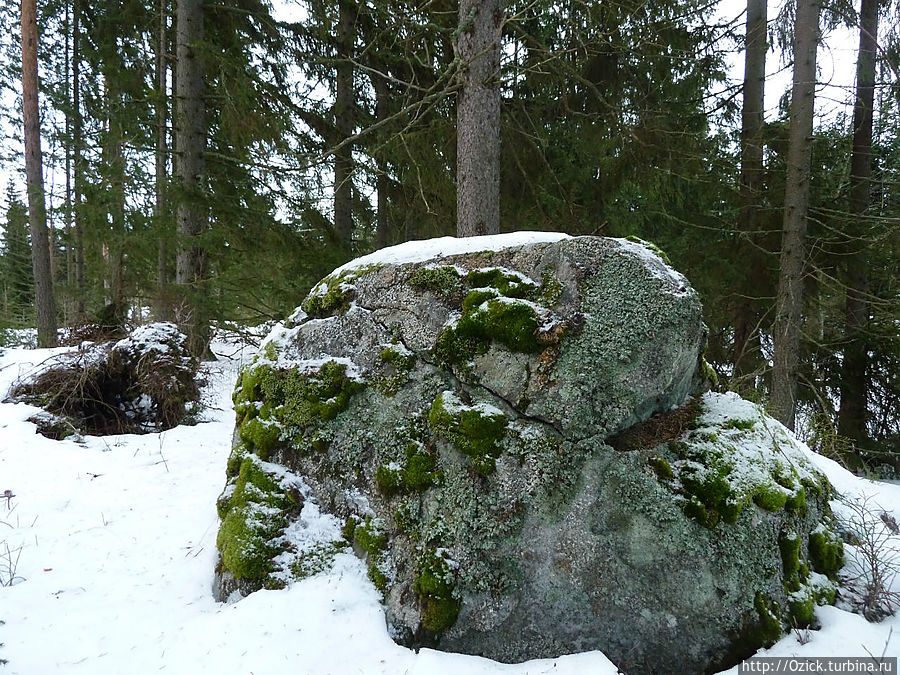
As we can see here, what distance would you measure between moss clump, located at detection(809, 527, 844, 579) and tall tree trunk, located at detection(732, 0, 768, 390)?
18.9 feet

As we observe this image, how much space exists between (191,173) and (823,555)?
9.74 metres

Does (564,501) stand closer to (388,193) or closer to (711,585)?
(711,585)

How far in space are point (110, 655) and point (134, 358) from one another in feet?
13.8

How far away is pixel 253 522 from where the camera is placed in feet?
8.66

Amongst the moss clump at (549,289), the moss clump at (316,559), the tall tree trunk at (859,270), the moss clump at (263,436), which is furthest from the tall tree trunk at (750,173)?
the moss clump at (263,436)

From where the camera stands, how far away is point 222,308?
7598mm

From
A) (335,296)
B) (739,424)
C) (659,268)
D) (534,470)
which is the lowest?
(534,470)

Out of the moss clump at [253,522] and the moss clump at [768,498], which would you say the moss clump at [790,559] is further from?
the moss clump at [253,522]

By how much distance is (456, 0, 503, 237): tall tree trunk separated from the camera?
518 cm

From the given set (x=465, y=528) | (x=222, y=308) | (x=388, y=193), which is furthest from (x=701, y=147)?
(x=222, y=308)

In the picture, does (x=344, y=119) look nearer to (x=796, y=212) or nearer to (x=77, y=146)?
(x=77, y=146)

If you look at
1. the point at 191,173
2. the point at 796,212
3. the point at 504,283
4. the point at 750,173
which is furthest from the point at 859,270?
the point at 191,173

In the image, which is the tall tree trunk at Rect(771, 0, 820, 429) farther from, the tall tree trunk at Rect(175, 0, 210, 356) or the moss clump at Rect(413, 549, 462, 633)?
the tall tree trunk at Rect(175, 0, 210, 356)

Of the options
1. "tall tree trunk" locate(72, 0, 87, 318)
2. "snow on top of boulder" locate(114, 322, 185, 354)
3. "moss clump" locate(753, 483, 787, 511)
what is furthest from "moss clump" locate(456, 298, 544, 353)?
"tall tree trunk" locate(72, 0, 87, 318)
